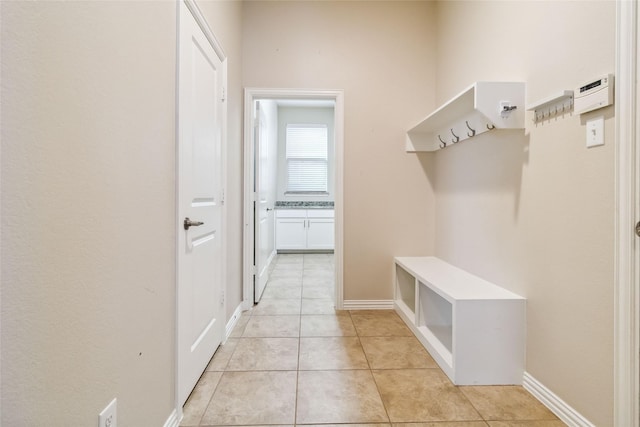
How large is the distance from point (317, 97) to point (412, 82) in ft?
2.96

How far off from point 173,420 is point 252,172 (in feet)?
6.56

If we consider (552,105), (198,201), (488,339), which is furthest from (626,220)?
(198,201)

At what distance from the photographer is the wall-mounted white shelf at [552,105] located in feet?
4.41

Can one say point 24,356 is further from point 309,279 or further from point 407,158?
point 309,279

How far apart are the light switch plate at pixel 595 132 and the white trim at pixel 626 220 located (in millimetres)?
81

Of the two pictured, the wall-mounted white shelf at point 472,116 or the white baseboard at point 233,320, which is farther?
the white baseboard at point 233,320

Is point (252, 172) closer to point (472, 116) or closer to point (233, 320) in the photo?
point (233, 320)

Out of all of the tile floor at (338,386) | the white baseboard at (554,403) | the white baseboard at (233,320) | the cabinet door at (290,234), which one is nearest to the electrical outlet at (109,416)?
the tile floor at (338,386)

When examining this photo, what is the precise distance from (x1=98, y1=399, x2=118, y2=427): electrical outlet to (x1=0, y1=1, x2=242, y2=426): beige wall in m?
0.02

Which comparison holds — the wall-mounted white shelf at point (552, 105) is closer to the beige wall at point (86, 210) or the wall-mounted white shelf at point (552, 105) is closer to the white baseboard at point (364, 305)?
the beige wall at point (86, 210)

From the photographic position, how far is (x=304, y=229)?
18.8ft

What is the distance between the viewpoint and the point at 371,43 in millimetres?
2832

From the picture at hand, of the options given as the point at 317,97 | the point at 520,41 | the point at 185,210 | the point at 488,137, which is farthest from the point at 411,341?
the point at 317,97

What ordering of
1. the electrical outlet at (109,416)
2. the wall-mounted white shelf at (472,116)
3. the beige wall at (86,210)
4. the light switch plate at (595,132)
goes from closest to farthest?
the beige wall at (86,210) < the electrical outlet at (109,416) < the light switch plate at (595,132) < the wall-mounted white shelf at (472,116)
